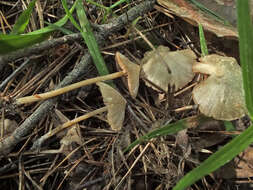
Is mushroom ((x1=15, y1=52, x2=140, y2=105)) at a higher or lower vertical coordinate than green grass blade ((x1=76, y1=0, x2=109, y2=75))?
lower

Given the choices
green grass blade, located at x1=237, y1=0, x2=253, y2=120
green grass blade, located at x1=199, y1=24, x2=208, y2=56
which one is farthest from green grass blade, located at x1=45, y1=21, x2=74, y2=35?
green grass blade, located at x1=237, y1=0, x2=253, y2=120

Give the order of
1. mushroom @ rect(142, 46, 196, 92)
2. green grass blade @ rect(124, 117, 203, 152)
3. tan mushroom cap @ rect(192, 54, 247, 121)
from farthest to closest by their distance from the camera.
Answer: mushroom @ rect(142, 46, 196, 92) → tan mushroom cap @ rect(192, 54, 247, 121) → green grass blade @ rect(124, 117, 203, 152)

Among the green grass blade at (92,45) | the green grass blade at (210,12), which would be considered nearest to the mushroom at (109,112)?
the green grass blade at (92,45)

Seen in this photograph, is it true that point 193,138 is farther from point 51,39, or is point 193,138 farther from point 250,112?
point 51,39

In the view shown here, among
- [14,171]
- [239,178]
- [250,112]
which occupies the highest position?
[250,112]

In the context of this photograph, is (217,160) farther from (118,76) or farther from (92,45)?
(92,45)

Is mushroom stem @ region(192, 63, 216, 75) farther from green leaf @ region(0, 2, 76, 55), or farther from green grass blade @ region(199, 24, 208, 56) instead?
green leaf @ region(0, 2, 76, 55)

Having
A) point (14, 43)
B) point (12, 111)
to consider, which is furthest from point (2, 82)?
point (14, 43)
